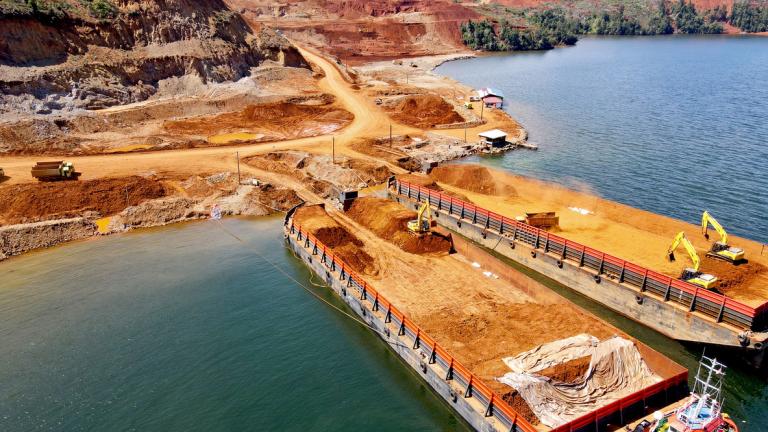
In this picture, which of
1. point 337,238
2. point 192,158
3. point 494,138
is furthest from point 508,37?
point 337,238

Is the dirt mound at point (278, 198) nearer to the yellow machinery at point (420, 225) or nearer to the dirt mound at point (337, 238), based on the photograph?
the dirt mound at point (337, 238)

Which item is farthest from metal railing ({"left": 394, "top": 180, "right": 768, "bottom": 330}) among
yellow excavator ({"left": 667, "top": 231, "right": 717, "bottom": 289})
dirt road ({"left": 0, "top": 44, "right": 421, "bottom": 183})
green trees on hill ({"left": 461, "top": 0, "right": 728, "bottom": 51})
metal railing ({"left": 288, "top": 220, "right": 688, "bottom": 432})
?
green trees on hill ({"left": 461, "top": 0, "right": 728, "bottom": 51})

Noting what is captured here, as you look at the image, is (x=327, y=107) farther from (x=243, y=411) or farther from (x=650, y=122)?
(x=243, y=411)

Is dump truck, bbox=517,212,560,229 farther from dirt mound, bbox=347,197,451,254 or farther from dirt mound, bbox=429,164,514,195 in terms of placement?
dirt mound, bbox=429,164,514,195

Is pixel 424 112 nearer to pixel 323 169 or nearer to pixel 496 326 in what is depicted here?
pixel 323 169

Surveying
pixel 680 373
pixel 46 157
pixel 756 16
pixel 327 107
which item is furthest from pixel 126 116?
pixel 756 16
